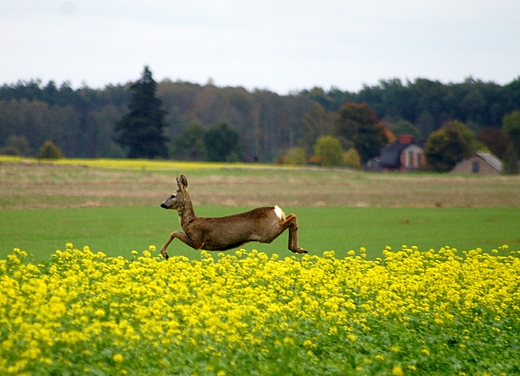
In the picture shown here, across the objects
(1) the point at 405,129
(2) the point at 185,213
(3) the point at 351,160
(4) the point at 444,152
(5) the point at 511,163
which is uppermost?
(1) the point at 405,129

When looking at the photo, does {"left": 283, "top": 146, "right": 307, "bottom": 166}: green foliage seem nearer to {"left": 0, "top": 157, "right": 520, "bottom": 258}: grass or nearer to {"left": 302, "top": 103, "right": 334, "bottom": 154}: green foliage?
{"left": 302, "top": 103, "right": 334, "bottom": 154}: green foliage

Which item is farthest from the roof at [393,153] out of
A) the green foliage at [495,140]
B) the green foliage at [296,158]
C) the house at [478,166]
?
the green foliage at [296,158]

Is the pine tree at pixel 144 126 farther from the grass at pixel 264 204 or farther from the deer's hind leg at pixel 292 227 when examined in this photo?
the deer's hind leg at pixel 292 227

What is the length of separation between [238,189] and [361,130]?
206 ft

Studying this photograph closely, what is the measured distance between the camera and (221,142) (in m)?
93.2

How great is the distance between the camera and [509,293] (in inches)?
610

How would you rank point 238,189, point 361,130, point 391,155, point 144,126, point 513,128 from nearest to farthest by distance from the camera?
point 238,189, point 144,126, point 513,128, point 391,155, point 361,130

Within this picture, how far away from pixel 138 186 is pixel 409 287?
32650 millimetres

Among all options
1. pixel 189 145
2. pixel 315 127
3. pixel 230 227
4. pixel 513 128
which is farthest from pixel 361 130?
pixel 230 227

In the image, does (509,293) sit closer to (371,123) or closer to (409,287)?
(409,287)

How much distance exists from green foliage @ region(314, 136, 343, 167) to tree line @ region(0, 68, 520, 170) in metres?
3.28

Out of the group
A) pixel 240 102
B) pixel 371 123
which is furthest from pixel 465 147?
pixel 240 102

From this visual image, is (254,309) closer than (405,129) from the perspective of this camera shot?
Yes

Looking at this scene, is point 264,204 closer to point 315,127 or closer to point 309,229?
point 309,229
